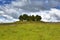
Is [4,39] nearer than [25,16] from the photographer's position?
Yes

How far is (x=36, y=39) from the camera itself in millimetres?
19719

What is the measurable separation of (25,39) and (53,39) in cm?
321

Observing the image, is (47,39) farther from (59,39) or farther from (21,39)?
(21,39)

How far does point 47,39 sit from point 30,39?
76.8 inches

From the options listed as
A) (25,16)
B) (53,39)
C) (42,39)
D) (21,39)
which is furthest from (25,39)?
(25,16)

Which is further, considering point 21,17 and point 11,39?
point 21,17

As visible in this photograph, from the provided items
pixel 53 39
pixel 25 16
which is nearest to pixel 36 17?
pixel 25 16

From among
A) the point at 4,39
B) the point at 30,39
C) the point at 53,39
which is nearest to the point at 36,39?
the point at 30,39

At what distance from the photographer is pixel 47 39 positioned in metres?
19.8

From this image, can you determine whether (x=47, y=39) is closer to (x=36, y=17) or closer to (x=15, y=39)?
(x=15, y=39)

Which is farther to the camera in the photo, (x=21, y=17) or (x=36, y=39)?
(x=21, y=17)

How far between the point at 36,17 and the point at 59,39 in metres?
58.5

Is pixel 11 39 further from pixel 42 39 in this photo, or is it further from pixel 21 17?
pixel 21 17

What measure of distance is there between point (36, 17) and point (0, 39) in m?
58.5
